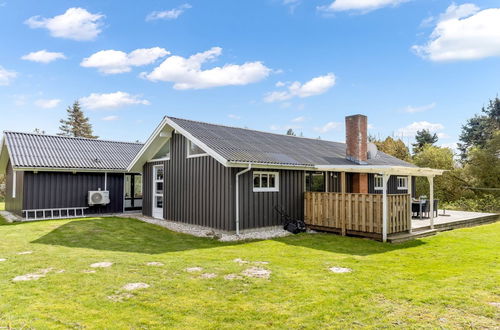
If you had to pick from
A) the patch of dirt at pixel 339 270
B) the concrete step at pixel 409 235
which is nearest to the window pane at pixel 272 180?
the concrete step at pixel 409 235

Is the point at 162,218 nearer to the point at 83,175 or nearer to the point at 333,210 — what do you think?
the point at 83,175

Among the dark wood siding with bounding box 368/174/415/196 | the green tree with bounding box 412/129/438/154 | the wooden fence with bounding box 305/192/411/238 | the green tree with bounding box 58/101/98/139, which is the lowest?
the wooden fence with bounding box 305/192/411/238

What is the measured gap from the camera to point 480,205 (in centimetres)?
2027

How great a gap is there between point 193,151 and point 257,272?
6.83 m

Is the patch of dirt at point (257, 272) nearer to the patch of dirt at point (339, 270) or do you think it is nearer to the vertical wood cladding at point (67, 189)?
the patch of dirt at point (339, 270)

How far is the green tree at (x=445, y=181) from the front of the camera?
78.3 feet

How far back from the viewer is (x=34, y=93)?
30.4 meters

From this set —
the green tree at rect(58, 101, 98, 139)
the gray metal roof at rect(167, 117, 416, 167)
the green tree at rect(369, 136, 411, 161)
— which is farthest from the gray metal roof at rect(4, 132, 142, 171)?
the green tree at rect(58, 101, 98, 139)

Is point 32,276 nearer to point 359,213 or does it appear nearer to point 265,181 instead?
point 265,181

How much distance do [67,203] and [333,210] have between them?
11.8m

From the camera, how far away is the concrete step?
9.59 m

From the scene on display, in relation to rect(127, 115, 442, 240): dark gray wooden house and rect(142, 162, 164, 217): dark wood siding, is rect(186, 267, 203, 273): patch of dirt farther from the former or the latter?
rect(142, 162, 164, 217): dark wood siding

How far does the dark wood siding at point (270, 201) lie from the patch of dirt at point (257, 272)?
4066mm

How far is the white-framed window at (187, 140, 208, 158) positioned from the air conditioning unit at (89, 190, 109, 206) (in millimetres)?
5861
